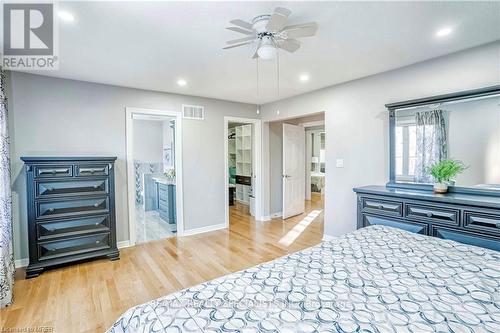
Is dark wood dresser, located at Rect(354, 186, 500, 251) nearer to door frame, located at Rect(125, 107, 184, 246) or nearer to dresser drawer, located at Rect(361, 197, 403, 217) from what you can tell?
dresser drawer, located at Rect(361, 197, 403, 217)

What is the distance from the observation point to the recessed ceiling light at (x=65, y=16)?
185cm

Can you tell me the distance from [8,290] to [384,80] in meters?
4.70

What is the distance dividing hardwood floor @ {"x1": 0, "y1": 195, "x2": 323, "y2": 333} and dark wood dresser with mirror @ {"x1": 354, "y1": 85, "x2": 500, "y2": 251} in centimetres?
159

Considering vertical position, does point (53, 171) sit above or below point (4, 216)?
above

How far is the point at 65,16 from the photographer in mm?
1891

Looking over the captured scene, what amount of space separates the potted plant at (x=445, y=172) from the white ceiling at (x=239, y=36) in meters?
1.19

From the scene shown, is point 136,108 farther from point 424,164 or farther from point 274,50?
point 424,164

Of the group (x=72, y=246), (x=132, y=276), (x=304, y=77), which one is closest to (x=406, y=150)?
(x=304, y=77)

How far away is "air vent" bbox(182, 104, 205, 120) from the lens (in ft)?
14.0

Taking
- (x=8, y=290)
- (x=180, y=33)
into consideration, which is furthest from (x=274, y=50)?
(x=8, y=290)

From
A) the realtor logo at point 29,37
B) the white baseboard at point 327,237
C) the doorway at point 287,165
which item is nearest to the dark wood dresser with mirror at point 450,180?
the white baseboard at point 327,237

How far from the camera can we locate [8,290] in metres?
2.27

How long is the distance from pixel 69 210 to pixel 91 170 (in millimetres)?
570

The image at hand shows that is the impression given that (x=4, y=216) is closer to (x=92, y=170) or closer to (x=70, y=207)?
(x=70, y=207)
